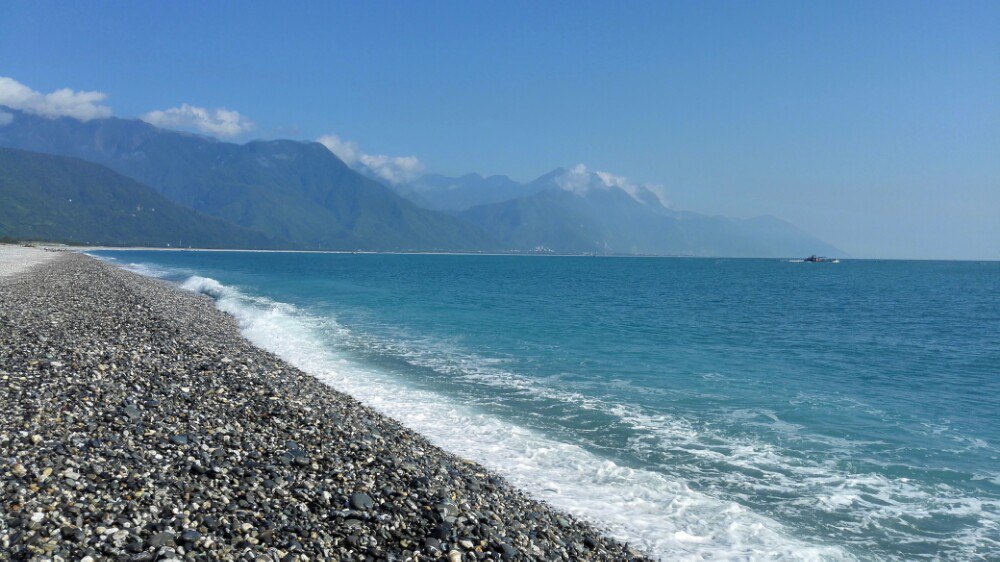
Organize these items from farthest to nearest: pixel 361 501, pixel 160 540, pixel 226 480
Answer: pixel 226 480 → pixel 361 501 → pixel 160 540

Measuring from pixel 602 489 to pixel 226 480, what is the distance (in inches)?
305

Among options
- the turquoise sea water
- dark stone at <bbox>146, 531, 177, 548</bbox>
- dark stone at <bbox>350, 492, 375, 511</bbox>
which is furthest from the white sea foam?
dark stone at <bbox>146, 531, 177, 548</bbox>

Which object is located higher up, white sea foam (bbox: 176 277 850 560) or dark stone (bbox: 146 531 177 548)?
dark stone (bbox: 146 531 177 548)

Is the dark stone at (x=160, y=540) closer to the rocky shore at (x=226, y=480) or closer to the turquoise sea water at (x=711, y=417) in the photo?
the rocky shore at (x=226, y=480)

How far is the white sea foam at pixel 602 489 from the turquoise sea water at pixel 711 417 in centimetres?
5

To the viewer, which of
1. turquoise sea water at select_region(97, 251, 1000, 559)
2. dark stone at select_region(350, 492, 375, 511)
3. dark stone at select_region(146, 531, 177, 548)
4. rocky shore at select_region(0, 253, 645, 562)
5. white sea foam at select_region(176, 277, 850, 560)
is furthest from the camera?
turquoise sea water at select_region(97, 251, 1000, 559)

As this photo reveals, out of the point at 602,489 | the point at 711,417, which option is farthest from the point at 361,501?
the point at 711,417

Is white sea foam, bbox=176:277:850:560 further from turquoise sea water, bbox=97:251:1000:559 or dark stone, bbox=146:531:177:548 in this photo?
dark stone, bbox=146:531:177:548

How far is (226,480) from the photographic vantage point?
9.46m

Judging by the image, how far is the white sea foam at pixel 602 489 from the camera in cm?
1081

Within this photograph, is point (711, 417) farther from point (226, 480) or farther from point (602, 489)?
point (226, 480)

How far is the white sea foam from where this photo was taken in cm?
1081

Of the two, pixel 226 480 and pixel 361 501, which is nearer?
pixel 361 501

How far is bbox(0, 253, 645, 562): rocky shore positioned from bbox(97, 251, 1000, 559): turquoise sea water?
2.41 m
